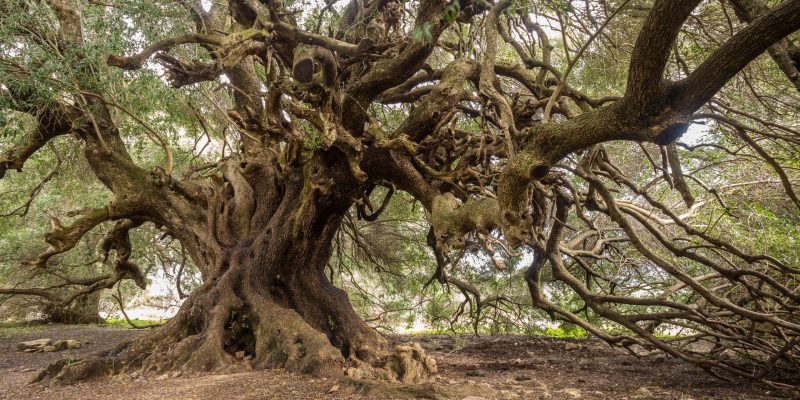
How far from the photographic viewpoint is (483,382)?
408cm

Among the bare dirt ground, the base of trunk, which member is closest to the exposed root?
the base of trunk

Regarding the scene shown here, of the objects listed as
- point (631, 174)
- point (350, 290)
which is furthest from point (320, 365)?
point (350, 290)

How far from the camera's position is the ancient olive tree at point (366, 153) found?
3631 mm

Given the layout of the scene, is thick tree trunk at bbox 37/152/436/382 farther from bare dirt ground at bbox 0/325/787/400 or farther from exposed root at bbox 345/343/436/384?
bare dirt ground at bbox 0/325/787/400

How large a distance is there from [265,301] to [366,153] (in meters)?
1.93

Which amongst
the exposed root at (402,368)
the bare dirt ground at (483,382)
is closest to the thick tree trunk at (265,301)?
the exposed root at (402,368)

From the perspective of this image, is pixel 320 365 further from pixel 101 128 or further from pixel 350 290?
pixel 350 290

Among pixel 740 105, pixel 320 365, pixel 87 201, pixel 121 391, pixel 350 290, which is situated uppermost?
pixel 740 105

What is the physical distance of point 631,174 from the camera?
823 centimetres

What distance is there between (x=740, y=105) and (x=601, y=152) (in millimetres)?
1922

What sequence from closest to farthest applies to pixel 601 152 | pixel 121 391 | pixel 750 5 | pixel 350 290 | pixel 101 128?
pixel 750 5, pixel 121 391, pixel 601 152, pixel 101 128, pixel 350 290

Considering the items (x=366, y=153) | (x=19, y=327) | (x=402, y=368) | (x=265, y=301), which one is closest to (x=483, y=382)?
(x=402, y=368)

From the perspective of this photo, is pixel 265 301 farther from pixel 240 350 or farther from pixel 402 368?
pixel 402 368

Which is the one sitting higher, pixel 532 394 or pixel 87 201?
pixel 87 201
